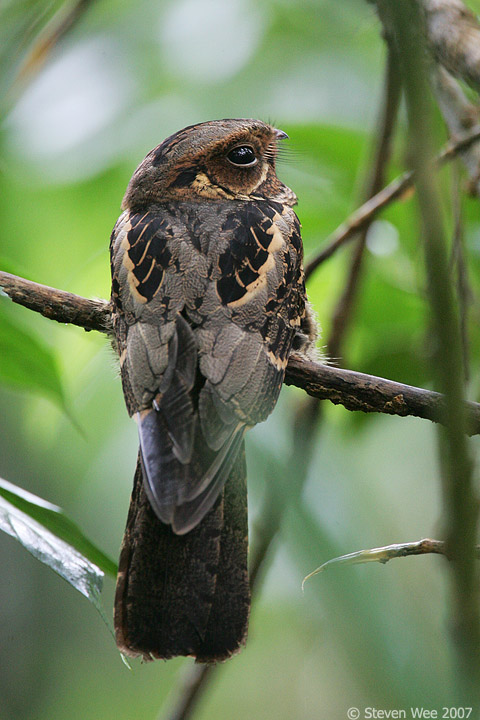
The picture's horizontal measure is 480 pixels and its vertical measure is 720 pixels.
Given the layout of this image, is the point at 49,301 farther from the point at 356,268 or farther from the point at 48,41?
the point at 356,268

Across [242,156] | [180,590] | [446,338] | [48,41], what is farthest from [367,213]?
[446,338]

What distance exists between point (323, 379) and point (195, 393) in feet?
1.15

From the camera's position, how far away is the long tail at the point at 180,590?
1815mm

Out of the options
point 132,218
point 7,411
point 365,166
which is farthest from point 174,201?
point 7,411

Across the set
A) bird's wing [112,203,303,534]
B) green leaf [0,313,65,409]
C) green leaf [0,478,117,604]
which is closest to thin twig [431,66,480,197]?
bird's wing [112,203,303,534]

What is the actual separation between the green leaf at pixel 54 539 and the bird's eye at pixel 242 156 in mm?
1497

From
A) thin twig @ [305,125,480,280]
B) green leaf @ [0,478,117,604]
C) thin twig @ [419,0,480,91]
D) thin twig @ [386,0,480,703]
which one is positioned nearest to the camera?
thin twig @ [386,0,480,703]

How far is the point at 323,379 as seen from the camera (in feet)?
6.43

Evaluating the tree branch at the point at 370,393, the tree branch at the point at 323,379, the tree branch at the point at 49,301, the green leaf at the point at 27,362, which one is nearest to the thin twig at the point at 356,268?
the tree branch at the point at 323,379

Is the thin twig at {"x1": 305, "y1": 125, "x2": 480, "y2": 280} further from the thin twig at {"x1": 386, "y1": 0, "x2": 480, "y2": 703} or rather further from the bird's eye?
the thin twig at {"x1": 386, "y1": 0, "x2": 480, "y2": 703}

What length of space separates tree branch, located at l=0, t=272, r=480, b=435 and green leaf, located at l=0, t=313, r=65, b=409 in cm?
28

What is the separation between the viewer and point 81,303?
2205 millimetres

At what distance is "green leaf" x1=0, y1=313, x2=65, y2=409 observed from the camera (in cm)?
176

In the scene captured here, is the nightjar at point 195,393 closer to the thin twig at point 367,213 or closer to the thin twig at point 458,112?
the thin twig at point 367,213
